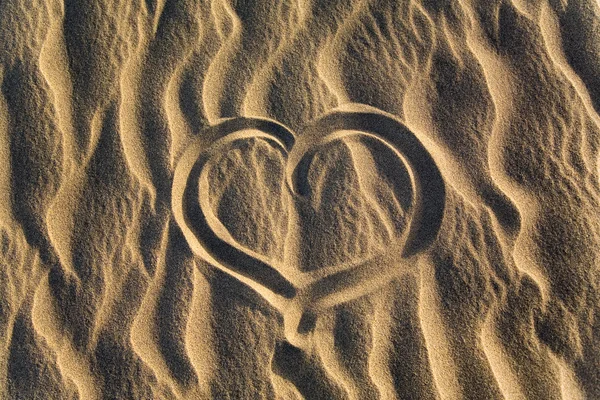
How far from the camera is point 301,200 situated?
1.74 metres

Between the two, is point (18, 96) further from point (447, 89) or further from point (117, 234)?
point (447, 89)

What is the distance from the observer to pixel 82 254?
1710 mm

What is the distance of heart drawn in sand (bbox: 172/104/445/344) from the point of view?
5.51ft

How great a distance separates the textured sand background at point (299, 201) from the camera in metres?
1.64

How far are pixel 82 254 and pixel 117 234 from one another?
0.48ft

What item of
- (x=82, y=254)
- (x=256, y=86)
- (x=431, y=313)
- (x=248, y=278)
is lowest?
(x=431, y=313)

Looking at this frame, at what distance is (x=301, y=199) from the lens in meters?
1.74

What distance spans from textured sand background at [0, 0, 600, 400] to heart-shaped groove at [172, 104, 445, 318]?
15 millimetres

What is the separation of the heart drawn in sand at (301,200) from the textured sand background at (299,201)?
0.04 ft

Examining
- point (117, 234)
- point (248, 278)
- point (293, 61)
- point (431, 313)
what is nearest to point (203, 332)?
point (248, 278)

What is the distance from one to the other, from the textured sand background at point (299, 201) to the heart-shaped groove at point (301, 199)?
2cm

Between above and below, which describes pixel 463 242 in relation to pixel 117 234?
below

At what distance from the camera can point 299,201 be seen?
1.74m

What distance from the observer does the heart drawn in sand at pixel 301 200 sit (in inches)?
66.1
